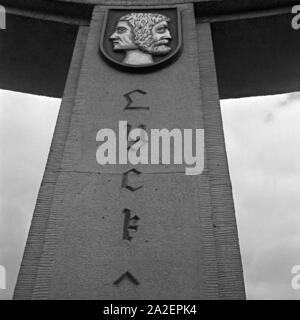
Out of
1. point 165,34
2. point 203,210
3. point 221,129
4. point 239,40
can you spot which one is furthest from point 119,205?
point 239,40

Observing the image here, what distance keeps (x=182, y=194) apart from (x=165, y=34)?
321 centimetres

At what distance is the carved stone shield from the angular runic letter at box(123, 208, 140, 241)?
8.68 ft

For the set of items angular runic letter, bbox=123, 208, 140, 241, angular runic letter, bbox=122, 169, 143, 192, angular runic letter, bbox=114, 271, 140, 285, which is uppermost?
angular runic letter, bbox=122, 169, 143, 192

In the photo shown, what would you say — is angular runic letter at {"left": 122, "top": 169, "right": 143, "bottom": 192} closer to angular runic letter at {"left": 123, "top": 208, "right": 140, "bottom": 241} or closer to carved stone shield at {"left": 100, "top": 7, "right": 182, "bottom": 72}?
angular runic letter at {"left": 123, "top": 208, "right": 140, "bottom": 241}

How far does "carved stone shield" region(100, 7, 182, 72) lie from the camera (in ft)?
23.7

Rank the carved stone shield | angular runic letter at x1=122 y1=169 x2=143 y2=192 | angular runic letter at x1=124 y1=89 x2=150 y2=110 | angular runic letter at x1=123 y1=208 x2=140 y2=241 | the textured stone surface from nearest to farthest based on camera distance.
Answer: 1. the textured stone surface
2. angular runic letter at x1=123 y1=208 x2=140 y2=241
3. angular runic letter at x1=122 y1=169 x2=143 y2=192
4. angular runic letter at x1=124 y1=89 x2=150 y2=110
5. the carved stone shield

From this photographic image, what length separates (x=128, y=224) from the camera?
17.5 feet


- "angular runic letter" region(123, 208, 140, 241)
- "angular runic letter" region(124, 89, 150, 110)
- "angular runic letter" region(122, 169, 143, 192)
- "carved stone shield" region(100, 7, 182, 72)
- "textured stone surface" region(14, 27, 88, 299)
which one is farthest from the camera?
"carved stone shield" region(100, 7, 182, 72)

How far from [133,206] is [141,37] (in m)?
3.27

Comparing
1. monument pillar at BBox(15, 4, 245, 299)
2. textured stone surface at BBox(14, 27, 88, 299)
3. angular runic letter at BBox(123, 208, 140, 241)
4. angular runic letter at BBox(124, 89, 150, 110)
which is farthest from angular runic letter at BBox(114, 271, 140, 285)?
angular runic letter at BBox(124, 89, 150, 110)

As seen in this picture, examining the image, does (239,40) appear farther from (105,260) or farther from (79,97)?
(105,260)

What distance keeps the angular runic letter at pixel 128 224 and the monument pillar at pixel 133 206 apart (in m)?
0.01

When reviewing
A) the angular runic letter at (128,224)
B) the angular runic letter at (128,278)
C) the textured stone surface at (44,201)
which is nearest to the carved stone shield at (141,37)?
the textured stone surface at (44,201)

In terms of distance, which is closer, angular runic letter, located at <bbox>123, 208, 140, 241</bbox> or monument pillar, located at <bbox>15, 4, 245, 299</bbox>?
monument pillar, located at <bbox>15, 4, 245, 299</bbox>
